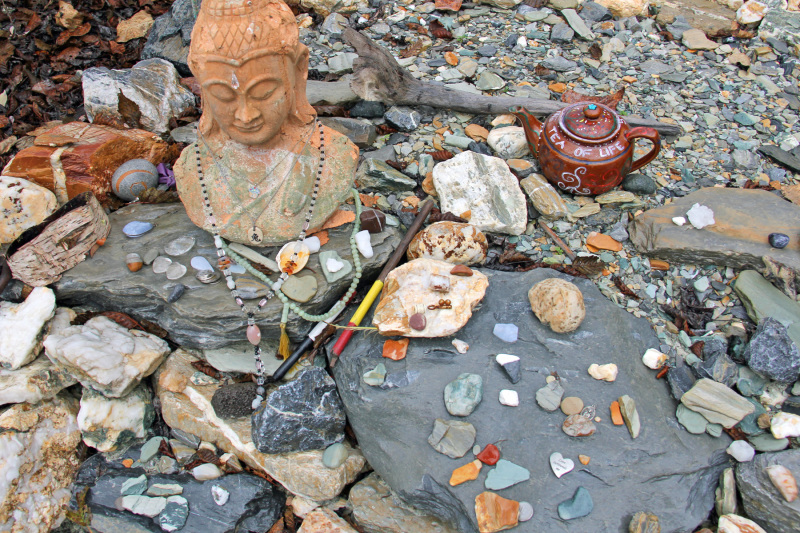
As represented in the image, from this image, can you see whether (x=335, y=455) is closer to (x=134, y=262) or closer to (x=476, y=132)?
(x=134, y=262)

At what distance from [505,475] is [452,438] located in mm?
273

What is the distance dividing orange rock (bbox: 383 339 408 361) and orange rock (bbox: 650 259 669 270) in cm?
161

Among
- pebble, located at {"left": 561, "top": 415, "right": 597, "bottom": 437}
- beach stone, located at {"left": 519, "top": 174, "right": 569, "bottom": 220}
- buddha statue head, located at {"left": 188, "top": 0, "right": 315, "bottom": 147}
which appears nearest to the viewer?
buddha statue head, located at {"left": 188, "top": 0, "right": 315, "bottom": 147}

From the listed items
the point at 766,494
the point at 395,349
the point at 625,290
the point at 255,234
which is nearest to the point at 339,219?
the point at 255,234

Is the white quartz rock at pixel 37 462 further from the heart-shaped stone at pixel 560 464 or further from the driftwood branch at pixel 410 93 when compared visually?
the driftwood branch at pixel 410 93

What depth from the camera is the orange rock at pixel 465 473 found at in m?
2.30

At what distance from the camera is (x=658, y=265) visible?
125 inches

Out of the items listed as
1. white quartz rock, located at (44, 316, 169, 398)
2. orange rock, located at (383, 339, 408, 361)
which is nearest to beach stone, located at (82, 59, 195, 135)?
white quartz rock, located at (44, 316, 169, 398)

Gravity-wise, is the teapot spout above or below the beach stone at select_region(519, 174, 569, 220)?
above

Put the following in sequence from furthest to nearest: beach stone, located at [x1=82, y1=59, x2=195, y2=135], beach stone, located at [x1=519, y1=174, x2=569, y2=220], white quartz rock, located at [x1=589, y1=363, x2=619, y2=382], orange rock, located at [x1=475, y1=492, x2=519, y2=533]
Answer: beach stone, located at [x1=82, y1=59, x2=195, y2=135] → beach stone, located at [x1=519, y1=174, x2=569, y2=220] → white quartz rock, located at [x1=589, y1=363, x2=619, y2=382] → orange rock, located at [x1=475, y1=492, x2=519, y2=533]

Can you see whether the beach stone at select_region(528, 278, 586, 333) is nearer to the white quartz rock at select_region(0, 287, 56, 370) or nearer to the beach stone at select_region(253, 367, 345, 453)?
the beach stone at select_region(253, 367, 345, 453)

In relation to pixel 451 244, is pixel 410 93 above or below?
above

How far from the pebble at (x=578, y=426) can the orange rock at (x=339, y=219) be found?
5.19ft

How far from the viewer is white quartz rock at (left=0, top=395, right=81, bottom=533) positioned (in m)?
2.57
